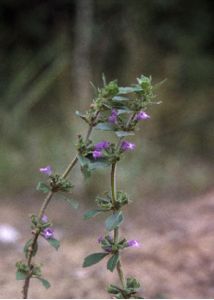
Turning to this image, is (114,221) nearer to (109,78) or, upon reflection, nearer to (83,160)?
(83,160)

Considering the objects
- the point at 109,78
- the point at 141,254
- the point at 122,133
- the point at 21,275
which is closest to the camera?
the point at 122,133

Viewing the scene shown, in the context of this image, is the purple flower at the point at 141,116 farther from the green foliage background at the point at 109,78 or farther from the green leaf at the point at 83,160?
the green foliage background at the point at 109,78

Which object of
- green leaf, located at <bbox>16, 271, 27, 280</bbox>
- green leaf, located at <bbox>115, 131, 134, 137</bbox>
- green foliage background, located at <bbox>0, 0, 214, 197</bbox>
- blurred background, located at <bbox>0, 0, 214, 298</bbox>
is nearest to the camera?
green leaf, located at <bbox>115, 131, 134, 137</bbox>

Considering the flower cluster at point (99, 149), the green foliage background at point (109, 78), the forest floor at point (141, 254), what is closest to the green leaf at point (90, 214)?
the flower cluster at point (99, 149)

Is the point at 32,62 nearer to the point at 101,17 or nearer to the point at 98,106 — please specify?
the point at 101,17

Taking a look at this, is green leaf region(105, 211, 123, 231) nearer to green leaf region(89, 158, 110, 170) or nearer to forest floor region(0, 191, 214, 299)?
green leaf region(89, 158, 110, 170)

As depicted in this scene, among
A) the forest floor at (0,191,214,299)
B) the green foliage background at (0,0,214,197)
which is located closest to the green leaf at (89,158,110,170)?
the forest floor at (0,191,214,299)

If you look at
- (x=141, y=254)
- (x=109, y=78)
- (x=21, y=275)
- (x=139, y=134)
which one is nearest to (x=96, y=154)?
(x=21, y=275)
